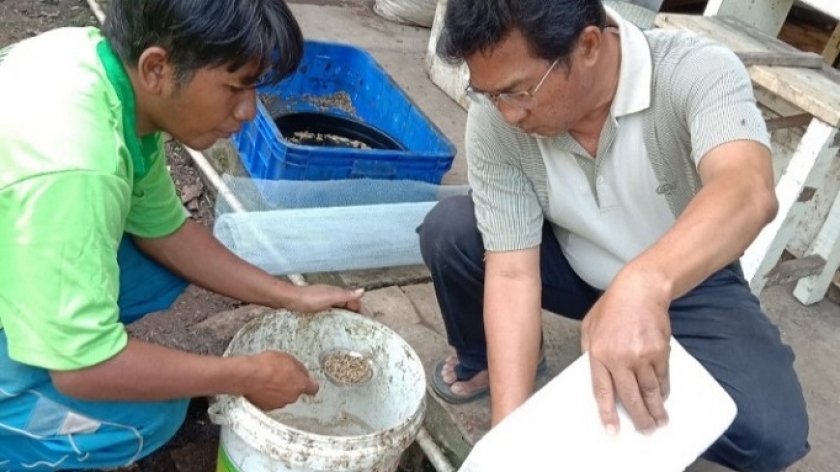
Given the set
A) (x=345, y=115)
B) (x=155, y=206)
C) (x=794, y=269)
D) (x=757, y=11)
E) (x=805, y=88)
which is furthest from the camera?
(x=345, y=115)

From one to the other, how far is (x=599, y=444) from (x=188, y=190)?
2.55 m

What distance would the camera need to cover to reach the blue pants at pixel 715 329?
179 cm

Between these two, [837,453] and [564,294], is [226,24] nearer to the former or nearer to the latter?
[564,294]

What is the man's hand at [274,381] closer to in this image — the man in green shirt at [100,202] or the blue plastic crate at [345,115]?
the man in green shirt at [100,202]

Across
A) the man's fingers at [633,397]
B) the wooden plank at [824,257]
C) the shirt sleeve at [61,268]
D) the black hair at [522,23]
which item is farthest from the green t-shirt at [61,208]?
the wooden plank at [824,257]

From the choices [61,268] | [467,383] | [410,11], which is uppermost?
[61,268]

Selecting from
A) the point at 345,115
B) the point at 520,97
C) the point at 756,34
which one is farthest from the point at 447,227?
the point at 345,115

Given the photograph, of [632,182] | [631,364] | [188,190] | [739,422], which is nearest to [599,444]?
[631,364]

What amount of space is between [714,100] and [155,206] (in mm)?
1306

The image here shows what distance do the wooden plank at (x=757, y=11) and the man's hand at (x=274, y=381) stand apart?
2045mm

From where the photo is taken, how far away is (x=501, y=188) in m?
2.07

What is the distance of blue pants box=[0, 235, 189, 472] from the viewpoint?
1727 mm

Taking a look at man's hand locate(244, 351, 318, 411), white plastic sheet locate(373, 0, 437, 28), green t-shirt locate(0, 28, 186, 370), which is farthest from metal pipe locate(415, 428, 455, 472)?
white plastic sheet locate(373, 0, 437, 28)

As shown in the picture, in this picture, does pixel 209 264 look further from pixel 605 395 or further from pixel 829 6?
pixel 829 6
